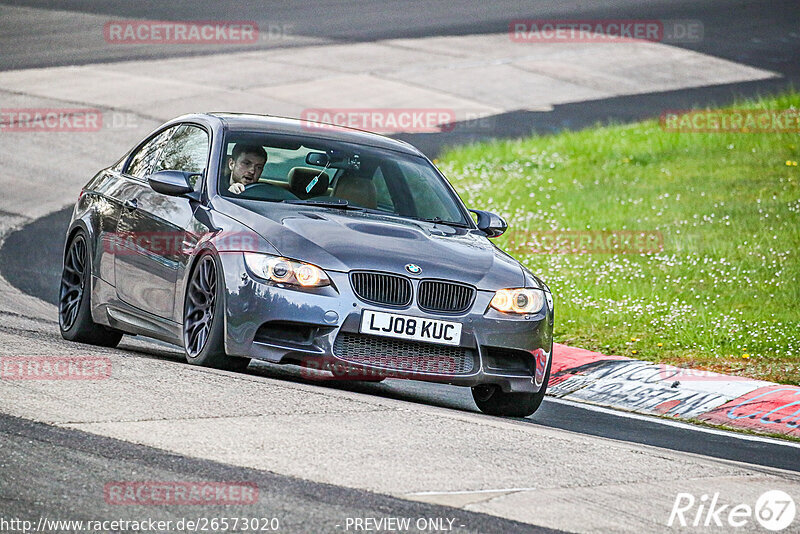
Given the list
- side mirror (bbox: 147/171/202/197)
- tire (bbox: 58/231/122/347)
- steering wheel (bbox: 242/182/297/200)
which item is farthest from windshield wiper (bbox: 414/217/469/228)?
tire (bbox: 58/231/122/347)

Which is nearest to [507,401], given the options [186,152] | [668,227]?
[186,152]

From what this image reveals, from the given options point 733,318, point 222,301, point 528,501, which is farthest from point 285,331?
point 733,318

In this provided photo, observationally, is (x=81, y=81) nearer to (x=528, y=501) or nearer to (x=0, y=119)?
(x=0, y=119)

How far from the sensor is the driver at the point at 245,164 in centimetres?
872

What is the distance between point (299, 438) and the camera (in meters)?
6.28

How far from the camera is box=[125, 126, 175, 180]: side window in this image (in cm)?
956

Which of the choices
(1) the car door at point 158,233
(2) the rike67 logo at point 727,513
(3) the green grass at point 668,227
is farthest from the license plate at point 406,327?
(3) the green grass at point 668,227

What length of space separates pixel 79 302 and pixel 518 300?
3193 mm

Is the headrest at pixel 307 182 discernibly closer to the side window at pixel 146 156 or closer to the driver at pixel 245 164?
the driver at pixel 245 164

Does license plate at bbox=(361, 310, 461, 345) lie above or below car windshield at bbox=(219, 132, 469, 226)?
below

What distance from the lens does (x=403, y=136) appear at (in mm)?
22375

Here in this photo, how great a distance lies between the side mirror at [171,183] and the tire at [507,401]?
2144 mm

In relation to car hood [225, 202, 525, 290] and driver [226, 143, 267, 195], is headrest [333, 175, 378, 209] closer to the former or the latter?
car hood [225, 202, 525, 290]

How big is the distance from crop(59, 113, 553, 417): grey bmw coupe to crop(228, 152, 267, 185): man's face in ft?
0.04
